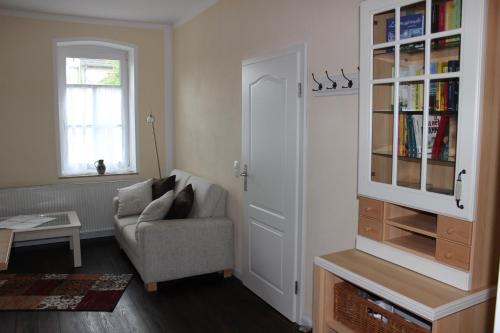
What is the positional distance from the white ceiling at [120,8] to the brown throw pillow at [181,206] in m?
1.93

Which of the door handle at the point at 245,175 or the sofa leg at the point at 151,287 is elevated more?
the door handle at the point at 245,175

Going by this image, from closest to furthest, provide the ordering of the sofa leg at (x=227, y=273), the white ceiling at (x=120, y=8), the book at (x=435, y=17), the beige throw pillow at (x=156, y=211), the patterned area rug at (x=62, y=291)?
the book at (x=435, y=17)
the patterned area rug at (x=62, y=291)
the beige throw pillow at (x=156, y=211)
the sofa leg at (x=227, y=273)
the white ceiling at (x=120, y=8)

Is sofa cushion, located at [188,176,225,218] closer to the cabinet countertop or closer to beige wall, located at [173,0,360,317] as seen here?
beige wall, located at [173,0,360,317]

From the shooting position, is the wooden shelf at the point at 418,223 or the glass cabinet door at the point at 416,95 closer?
the glass cabinet door at the point at 416,95

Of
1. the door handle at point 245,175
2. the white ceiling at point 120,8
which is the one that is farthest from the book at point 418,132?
the white ceiling at point 120,8

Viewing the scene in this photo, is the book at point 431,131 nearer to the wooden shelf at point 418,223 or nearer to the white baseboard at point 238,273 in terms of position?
the wooden shelf at point 418,223

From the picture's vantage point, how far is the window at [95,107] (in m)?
5.39

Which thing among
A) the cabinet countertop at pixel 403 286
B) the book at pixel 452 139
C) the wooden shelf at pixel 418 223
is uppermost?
the book at pixel 452 139

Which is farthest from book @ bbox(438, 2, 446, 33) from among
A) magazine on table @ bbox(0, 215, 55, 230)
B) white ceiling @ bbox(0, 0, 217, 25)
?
magazine on table @ bbox(0, 215, 55, 230)

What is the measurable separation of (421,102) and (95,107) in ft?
14.9

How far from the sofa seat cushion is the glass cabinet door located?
3062 mm

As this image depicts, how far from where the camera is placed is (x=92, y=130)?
558 centimetres

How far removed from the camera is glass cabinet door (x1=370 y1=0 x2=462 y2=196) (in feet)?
5.93

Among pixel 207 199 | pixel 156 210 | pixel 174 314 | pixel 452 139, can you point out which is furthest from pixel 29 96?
pixel 452 139
